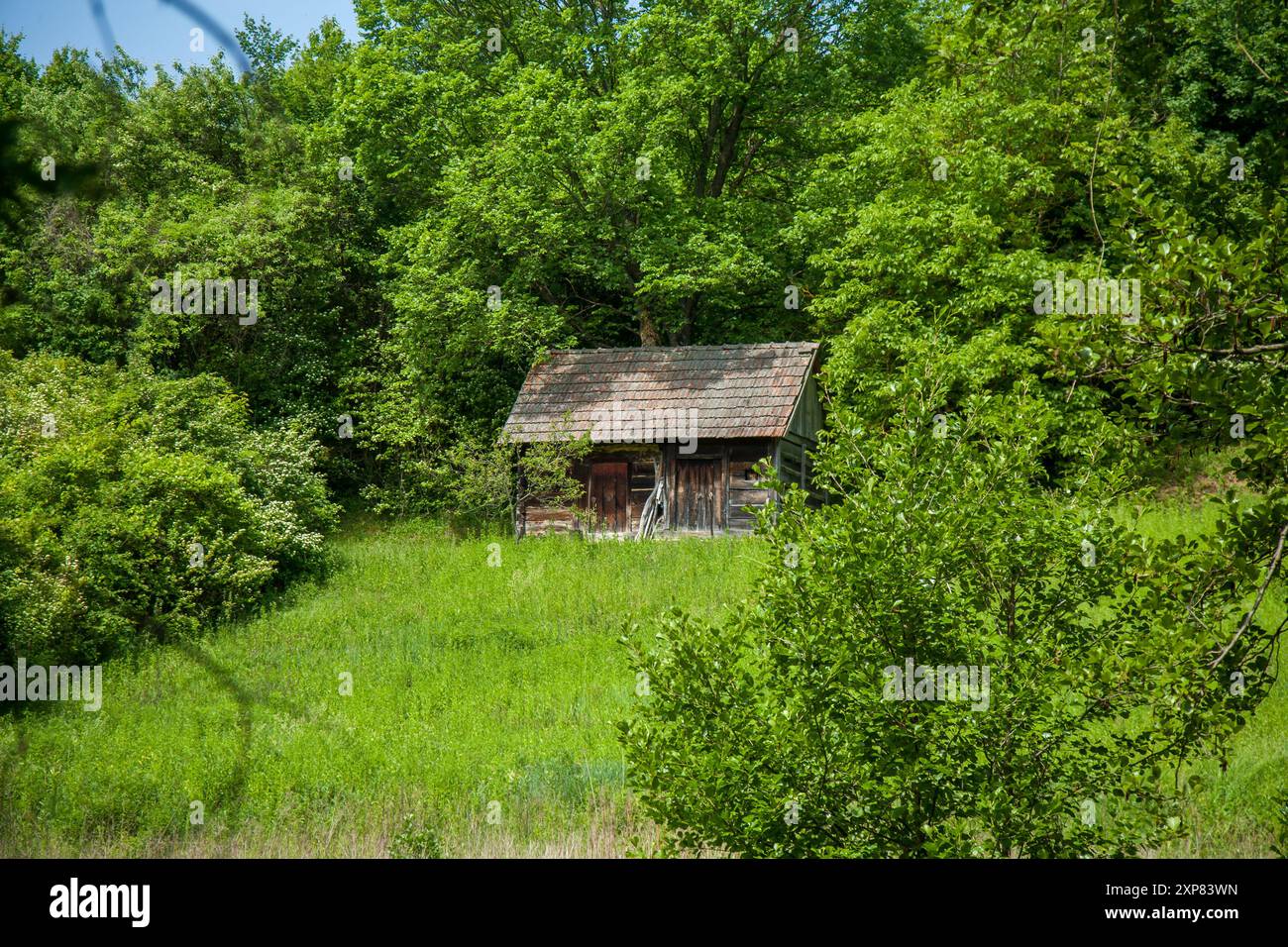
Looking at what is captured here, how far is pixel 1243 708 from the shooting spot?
600 centimetres

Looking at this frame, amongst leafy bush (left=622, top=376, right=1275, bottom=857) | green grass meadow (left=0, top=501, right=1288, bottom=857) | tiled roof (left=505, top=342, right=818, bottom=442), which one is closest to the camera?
leafy bush (left=622, top=376, right=1275, bottom=857)

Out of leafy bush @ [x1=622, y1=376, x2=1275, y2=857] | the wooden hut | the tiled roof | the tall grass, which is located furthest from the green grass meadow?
the tiled roof

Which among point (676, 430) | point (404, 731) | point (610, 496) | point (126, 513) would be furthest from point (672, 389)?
point (404, 731)

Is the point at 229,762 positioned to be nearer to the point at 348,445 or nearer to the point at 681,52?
the point at 348,445

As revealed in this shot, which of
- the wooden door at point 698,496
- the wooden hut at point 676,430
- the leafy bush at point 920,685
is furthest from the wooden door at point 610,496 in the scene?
the leafy bush at point 920,685

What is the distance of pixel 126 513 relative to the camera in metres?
20.6

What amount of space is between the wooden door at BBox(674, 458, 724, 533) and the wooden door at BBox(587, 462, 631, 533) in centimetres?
130

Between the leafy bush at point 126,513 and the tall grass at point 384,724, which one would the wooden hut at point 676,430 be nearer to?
the tall grass at point 384,724

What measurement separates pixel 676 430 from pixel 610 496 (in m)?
2.33

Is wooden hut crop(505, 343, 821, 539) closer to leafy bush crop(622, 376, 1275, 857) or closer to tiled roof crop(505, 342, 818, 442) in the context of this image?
tiled roof crop(505, 342, 818, 442)

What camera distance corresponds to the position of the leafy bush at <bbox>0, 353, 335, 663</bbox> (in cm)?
1855

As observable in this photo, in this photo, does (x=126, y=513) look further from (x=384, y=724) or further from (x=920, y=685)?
(x=920, y=685)

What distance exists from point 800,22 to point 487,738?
22911mm
